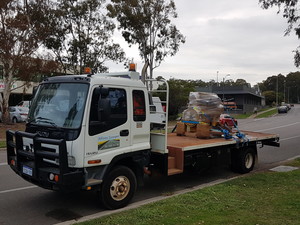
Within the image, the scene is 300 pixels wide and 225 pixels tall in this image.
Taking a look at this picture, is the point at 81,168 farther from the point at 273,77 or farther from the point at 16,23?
the point at 273,77

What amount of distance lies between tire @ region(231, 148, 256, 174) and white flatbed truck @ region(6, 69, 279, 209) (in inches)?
120

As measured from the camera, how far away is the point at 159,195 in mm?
6680

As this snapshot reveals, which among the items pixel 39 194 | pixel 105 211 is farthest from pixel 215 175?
pixel 39 194

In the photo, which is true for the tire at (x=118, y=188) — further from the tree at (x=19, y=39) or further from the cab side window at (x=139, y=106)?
the tree at (x=19, y=39)

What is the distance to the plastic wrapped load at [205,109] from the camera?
8.37 m

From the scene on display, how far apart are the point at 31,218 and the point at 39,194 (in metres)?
1.32

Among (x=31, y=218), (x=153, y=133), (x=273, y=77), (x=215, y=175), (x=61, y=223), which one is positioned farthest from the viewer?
(x=273, y=77)

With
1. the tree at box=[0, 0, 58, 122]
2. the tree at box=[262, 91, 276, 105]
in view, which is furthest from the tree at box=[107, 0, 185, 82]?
the tree at box=[262, 91, 276, 105]

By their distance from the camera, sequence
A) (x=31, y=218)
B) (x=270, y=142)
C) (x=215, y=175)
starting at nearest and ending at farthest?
(x=31, y=218) → (x=215, y=175) → (x=270, y=142)

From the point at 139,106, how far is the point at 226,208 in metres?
2.34

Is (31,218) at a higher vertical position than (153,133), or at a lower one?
lower

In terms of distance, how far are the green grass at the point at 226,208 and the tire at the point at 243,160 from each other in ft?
5.53

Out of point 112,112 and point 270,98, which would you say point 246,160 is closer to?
point 112,112

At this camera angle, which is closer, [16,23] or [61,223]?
[61,223]
